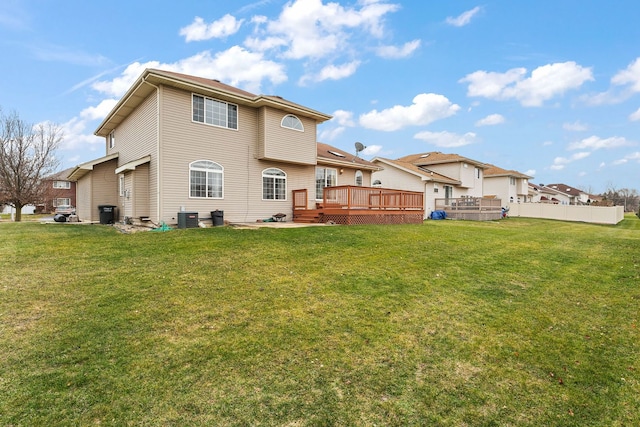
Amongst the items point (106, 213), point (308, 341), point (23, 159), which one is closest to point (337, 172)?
point (106, 213)

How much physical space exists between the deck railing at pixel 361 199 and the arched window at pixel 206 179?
13.1 ft

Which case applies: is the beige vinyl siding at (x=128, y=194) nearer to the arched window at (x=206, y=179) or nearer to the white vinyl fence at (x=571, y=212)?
the arched window at (x=206, y=179)

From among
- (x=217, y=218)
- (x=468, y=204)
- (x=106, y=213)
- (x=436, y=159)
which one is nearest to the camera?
(x=217, y=218)

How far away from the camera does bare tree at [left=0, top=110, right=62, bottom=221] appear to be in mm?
21344

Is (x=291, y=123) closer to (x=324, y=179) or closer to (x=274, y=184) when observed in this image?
(x=274, y=184)

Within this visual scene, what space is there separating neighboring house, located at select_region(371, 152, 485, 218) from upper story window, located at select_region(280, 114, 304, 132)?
1261 centimetres

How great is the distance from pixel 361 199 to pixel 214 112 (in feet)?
24.4

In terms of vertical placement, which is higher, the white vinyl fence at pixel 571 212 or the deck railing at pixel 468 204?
the deck railing at pixel 468 204

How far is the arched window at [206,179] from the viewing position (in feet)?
43.2

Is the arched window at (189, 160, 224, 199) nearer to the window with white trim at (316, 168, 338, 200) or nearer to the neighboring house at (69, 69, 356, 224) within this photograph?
the neighboring house at (69, 69, 356, 224)

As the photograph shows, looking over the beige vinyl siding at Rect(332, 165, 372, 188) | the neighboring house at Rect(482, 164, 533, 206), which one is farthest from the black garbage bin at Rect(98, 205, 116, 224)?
the neighboring house at Rect(482, 164, 533, 206)

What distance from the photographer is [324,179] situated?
1886cm

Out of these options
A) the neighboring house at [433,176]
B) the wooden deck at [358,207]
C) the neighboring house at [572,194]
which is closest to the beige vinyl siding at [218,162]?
the wooden deck at [358,207]

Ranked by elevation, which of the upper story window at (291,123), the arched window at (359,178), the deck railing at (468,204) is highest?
the upper story window at (291,123)
